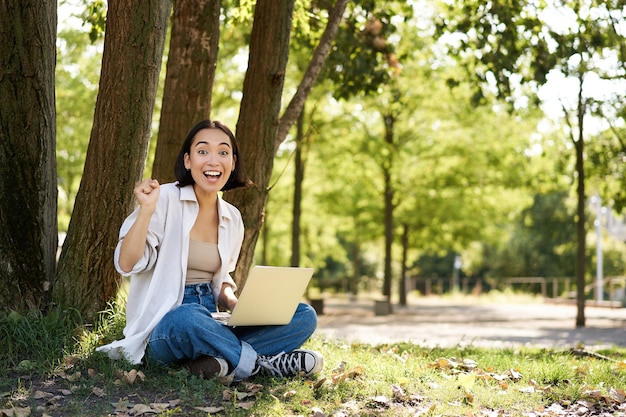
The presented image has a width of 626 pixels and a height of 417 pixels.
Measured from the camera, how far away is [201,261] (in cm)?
510

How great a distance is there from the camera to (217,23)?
7637 millimetres

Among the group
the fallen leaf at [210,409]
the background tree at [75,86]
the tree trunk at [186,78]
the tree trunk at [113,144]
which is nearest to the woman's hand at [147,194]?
the fallen leaf at [210,409]

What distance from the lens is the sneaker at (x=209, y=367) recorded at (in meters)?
4.75

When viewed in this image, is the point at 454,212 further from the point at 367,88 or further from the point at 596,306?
the point at 367,88

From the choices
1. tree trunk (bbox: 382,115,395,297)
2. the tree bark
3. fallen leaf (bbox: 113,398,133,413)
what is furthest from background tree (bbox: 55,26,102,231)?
fallen leaf (bbox: 113,398,133,413)

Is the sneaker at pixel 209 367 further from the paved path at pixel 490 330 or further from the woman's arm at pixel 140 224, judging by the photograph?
the paved path at pixel 490 330

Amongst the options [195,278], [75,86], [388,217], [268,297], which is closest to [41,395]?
[195,278]

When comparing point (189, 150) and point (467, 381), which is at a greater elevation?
point (189, 150)

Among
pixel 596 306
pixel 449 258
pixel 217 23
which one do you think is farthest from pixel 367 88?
pixel 449 258

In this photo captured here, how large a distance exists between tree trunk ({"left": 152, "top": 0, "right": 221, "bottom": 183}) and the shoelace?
2.87 meters

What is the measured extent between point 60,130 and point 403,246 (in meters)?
12.3

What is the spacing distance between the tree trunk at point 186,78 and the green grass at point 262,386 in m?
2.03

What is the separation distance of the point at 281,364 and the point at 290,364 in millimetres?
58

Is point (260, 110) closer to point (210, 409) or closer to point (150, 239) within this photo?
point (150, 239)
